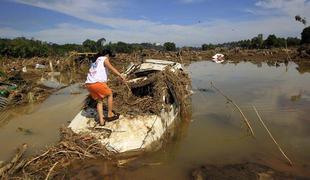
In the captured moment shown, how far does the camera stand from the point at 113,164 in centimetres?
632

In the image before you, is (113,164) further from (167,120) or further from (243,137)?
(243,137)

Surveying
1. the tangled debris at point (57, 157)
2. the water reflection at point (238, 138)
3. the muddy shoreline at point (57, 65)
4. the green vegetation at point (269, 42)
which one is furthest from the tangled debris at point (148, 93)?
the green vegetation at point (269, 42)

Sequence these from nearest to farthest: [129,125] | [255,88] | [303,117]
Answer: [129,125] < [303,117] < [255,88]

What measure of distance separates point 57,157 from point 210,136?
3.86 meters

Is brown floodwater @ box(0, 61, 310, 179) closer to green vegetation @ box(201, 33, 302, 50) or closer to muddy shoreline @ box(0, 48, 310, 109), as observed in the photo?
muddy shoreline @ box(0, 48, 310, 109)

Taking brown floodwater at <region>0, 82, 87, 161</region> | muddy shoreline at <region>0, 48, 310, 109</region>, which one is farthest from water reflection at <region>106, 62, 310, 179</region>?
muddy shoreline at <region>0, 48, 310, 109</region>

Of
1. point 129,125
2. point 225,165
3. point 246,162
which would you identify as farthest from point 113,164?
point 246,162

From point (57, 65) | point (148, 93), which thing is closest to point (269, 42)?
point (57, 65)

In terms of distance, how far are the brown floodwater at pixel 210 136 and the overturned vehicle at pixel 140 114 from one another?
39 centimetres

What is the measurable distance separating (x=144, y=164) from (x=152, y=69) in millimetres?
4341

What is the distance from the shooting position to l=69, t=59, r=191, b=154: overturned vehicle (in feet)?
22.7

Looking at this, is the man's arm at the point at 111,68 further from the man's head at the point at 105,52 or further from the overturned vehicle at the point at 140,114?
the overturned vehicle at the point at 140,114

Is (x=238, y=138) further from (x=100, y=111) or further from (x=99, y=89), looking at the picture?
(x=99, y=89)

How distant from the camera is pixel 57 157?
6.48 m
